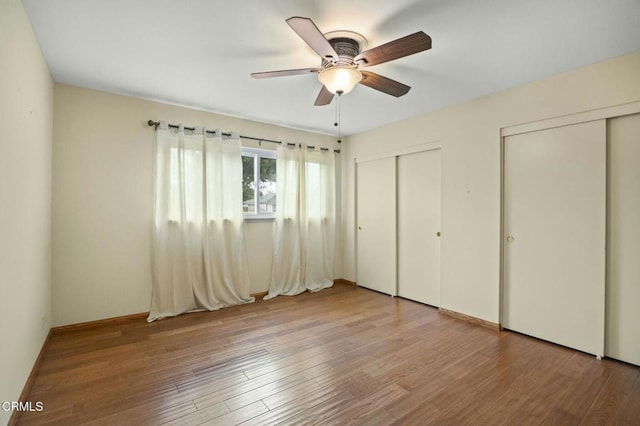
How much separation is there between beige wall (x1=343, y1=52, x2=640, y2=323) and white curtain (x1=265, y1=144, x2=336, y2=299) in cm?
149

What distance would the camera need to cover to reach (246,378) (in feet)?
7.00

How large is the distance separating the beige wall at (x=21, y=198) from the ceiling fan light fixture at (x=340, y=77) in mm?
→ 1722

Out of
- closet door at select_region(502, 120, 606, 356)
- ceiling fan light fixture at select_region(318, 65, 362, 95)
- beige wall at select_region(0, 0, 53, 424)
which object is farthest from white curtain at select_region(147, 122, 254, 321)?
closet door at select_region(502, 120, 606, 356)

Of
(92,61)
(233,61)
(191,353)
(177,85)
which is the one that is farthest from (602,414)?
(92,61)

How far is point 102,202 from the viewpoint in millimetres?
3051

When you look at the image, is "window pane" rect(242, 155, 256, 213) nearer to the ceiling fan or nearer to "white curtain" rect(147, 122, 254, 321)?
"white curtain" rect(147, 122, 254, 321)

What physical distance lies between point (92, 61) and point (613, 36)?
3.93 m

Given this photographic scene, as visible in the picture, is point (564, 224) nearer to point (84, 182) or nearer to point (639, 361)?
point (639, 361)

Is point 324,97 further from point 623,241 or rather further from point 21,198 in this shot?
point 623,241

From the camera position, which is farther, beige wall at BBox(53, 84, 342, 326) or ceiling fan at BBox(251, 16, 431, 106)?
beige wall at BBox(53, 84, 342, 326)

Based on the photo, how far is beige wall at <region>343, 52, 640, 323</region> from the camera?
98.6 inches

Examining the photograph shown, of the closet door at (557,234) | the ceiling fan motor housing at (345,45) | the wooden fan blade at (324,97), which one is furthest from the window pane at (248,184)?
the closet door at (557,234)

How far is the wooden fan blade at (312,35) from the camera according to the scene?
59.8 inches

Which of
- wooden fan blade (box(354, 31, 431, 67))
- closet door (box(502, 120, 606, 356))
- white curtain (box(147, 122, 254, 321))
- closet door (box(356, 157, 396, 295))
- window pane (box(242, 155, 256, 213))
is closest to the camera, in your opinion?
wooden fan blade (box(354, 31, 431, 67))
